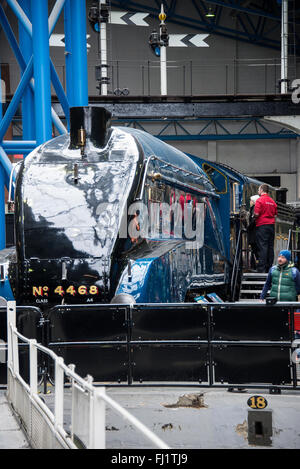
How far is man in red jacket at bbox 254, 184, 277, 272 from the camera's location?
14.3 metres

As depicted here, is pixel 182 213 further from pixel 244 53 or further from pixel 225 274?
pixel 244 53

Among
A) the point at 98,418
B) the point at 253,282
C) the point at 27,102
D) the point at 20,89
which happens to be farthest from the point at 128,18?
the point at 98,418

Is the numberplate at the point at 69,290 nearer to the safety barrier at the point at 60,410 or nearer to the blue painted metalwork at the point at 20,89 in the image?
the safety barrier at the point at 60,410

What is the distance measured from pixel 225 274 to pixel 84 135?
428cm

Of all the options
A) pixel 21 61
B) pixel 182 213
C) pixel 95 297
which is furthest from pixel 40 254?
pixel 21 61

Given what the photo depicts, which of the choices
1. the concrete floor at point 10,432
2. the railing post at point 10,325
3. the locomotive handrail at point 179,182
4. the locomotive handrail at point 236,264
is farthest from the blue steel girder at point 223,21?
the concrete floor at point 10,432

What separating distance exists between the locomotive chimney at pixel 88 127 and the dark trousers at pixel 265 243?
201 inches

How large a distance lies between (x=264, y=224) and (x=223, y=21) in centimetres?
2458

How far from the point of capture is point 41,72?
14.5 meters

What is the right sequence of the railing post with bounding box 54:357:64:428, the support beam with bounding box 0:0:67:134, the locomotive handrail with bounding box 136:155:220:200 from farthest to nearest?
the support beam with bounding box 0:0:67:134 < the locomotive handrail with bounding box 136:155:220:200 < the railing post with bounding box 54:357:64:428

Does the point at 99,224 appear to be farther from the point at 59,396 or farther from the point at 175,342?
the point at 59,396

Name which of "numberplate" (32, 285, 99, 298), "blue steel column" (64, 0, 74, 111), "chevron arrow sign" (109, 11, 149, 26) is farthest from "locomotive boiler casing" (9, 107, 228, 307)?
"chevron arrow sign" (109, 11, 149, 26)

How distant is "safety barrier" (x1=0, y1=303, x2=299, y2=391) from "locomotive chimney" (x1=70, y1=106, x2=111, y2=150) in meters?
2.57

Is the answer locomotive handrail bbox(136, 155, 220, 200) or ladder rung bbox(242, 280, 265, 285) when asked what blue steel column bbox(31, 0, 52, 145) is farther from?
ladder rung bbox(242, 280, 265, 285)
